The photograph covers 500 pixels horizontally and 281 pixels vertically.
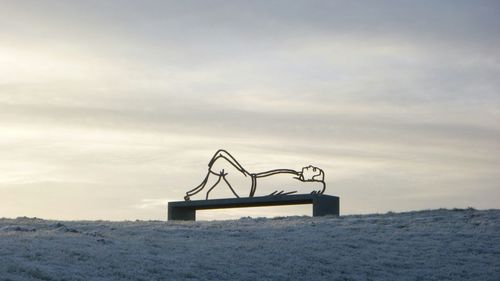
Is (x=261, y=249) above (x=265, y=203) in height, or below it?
below

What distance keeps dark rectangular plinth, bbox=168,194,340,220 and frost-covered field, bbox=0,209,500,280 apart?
24.4 inches

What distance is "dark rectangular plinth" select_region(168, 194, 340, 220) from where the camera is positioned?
30188 millimetres

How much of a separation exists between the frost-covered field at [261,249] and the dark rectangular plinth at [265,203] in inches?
24.4

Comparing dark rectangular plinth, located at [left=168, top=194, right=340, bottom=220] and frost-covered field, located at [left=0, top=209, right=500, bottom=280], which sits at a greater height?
dark rectangular plinth, located at [left=168, top=194, right=340, bottom=220]

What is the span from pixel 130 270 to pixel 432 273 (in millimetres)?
7243

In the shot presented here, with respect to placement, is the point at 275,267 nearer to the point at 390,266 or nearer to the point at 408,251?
the point at 390,266

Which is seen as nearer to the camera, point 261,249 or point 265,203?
point 261,249

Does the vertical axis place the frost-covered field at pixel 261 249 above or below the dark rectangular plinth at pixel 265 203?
below

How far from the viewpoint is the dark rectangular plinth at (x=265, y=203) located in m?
30.2

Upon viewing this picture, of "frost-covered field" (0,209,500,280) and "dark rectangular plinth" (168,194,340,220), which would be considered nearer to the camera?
"frost-covered field" (0,209,500,280)

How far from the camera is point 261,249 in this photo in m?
23.1

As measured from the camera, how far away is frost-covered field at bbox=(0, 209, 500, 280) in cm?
1945

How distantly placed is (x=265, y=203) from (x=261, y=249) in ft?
24.2

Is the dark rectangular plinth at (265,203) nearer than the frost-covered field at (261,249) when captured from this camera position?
No
